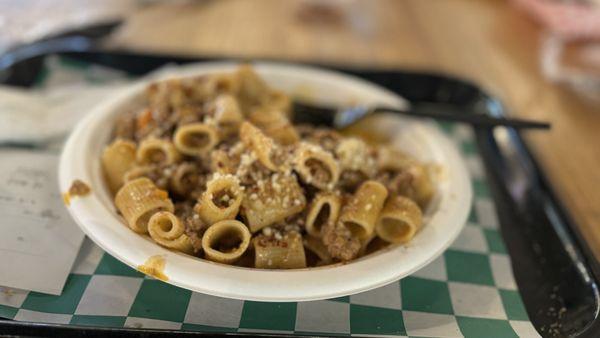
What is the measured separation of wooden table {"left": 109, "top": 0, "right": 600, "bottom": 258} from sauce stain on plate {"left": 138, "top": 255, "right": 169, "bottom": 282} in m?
1.26

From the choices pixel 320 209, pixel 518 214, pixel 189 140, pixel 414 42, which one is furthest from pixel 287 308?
pixel 414 42

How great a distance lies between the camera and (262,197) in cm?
103

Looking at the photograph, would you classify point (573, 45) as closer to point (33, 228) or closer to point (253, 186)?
point (253, 186)

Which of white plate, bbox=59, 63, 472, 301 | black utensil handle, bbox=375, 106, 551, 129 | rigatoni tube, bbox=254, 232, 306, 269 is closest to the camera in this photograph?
white plate, bbox=59, 63, 472, 301

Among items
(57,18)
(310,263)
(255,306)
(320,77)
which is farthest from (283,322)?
(57,18)

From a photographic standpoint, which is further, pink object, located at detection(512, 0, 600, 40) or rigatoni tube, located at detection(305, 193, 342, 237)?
pink object, located at detection(512, 0, 600, 40)

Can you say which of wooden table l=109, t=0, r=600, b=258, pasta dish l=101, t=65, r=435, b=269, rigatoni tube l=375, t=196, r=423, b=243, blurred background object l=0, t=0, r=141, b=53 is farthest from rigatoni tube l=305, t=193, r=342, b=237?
blurred background object l=0, t=0, r=141, b=53

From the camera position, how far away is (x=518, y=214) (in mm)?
1353

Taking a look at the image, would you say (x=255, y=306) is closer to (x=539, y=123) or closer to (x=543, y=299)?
(x=543, y=299)

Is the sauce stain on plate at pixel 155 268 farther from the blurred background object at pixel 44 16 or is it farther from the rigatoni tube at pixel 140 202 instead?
the blurred background object at pixel 44 16

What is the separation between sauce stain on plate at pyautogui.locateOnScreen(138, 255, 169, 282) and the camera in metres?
0.88

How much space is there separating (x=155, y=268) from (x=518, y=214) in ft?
3.36

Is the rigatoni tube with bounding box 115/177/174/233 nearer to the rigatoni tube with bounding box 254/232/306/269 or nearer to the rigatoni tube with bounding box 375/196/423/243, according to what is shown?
the rigatoni tube with bounding box 254/232/306/269

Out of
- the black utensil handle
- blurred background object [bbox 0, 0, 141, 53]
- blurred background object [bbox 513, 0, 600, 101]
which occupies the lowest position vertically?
blurred background object [bbox 513, 0, 600, 101]
